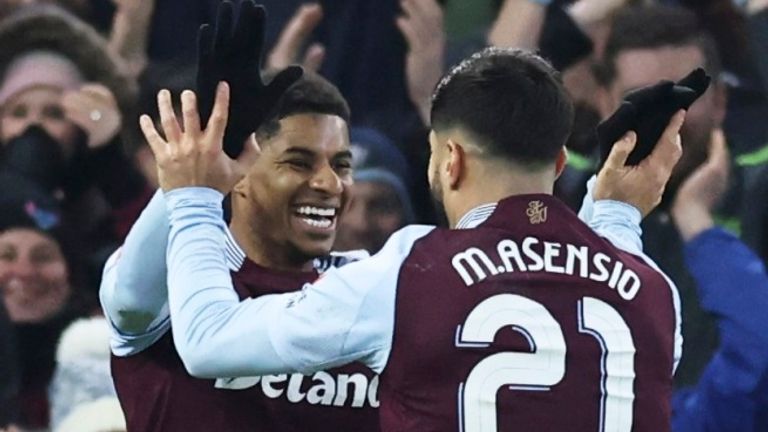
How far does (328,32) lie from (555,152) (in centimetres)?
282

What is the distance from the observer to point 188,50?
18.9 ft

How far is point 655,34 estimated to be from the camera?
5.11m

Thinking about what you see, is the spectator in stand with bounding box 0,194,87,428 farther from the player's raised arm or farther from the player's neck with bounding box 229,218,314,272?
the player's raised arm

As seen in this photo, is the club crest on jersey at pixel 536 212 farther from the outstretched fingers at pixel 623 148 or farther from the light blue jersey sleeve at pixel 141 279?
the light blue jersey sleeve at pixel 141 279

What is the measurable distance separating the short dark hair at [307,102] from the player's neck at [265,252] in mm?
207

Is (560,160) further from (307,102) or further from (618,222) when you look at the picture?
(307,102)

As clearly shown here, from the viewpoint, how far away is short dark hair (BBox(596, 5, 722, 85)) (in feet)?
16.7

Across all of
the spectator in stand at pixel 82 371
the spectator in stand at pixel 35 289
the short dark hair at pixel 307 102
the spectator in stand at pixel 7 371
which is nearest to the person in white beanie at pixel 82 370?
the spectator in stand at pixel 82 371

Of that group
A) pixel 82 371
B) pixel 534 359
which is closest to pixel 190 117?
pixel 534 359

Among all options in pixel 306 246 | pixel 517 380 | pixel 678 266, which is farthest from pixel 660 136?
pixel 678 266

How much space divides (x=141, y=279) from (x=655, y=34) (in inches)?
91.9

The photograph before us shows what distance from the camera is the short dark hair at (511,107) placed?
2.88m

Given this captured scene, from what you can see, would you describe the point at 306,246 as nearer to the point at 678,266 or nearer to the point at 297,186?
the point at 297,186

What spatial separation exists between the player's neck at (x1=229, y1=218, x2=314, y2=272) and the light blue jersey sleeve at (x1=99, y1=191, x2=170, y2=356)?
44 centimetres
